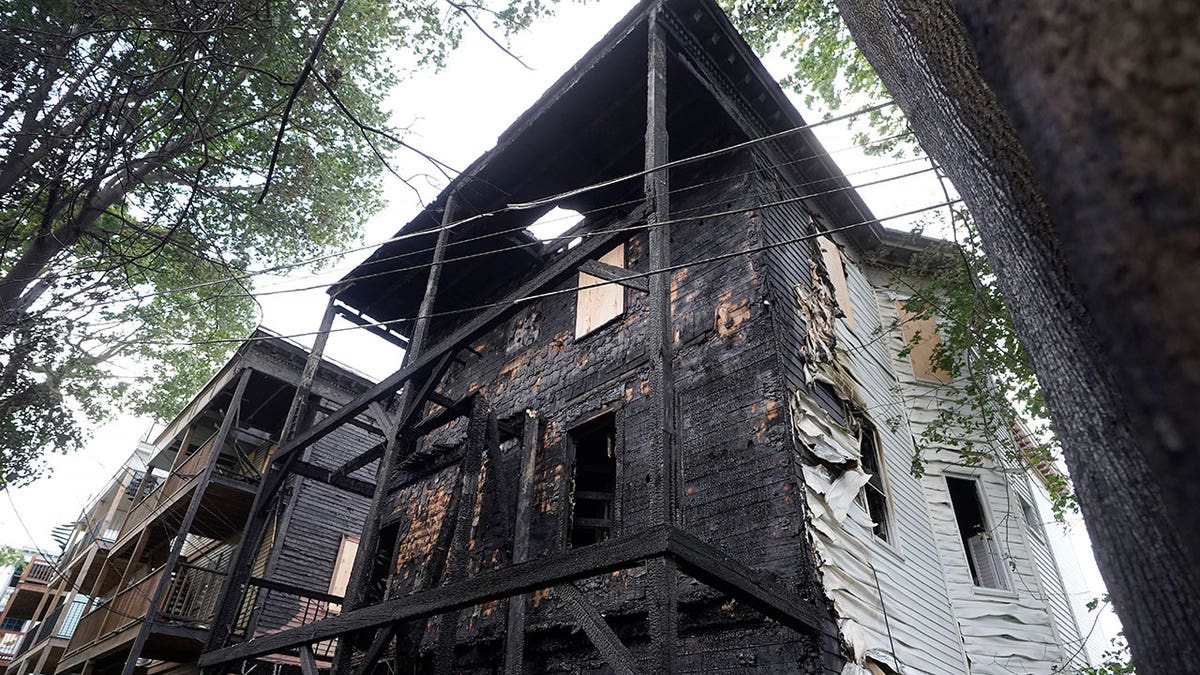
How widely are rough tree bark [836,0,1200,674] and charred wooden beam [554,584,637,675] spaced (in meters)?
3.18

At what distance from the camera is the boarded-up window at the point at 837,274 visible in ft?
31.8

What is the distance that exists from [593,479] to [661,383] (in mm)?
4530

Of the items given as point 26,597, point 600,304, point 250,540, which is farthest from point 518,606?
point 26,597

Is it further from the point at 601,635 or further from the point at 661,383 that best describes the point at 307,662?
the point at 661,383

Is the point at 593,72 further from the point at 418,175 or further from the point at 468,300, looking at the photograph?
the point at 468,300

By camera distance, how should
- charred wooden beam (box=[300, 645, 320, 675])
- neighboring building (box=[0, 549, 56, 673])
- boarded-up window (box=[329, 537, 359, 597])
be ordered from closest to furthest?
charred wooden beam (box=[300, 645, 320, 675]) < boarded-up window (box=[329, 537, 359, 597]) < neighboring building (box=[0, 549, 56, 673])

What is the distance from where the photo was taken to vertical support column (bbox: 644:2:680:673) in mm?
3580

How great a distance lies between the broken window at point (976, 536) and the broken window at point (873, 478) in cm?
226

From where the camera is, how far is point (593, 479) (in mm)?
8539

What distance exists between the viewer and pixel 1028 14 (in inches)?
25.2

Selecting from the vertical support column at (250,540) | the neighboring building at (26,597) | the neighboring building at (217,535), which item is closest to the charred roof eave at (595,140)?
the vertical support column at (250,540)

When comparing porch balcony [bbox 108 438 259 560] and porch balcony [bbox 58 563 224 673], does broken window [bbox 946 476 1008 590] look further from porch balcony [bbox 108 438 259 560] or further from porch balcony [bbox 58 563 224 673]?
porch balcony [bbox 108 438 259 560]

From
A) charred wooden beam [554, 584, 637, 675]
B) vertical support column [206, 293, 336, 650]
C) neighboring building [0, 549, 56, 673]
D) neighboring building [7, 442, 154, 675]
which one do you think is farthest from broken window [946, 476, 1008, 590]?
neighboring building [0, 549, 56, 673]

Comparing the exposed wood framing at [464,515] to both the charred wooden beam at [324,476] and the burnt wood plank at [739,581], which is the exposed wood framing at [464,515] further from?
the charred wooden beam at [324,476]
